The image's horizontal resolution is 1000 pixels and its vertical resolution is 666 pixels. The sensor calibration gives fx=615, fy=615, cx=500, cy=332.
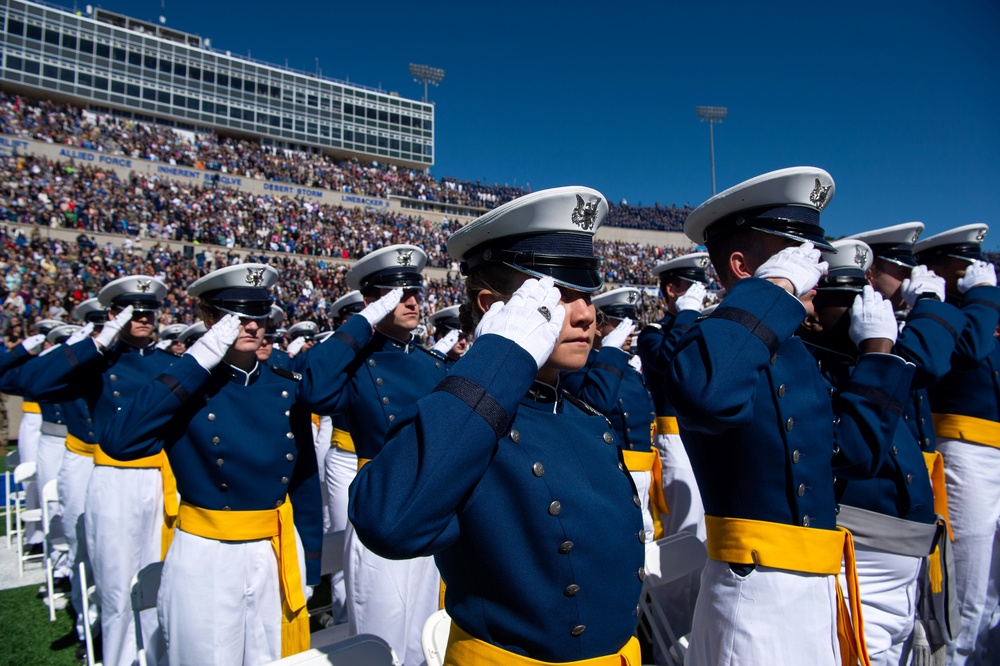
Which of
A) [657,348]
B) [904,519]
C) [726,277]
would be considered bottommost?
[904,519]

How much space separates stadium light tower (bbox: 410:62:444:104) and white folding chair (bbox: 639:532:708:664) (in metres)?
57.2

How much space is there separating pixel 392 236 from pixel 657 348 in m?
32.0

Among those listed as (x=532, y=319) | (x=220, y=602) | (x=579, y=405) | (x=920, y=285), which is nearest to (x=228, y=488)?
(x=220, y=602)

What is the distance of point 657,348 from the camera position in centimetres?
359

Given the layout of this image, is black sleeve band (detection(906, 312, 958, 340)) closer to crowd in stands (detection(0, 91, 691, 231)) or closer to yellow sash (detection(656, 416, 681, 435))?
yellow sash (detection(656, 416, 681, 435))

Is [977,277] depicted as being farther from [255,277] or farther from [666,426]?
[255,277]

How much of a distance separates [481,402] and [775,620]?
55.9 inches

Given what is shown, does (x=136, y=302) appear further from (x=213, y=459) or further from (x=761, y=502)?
(x=761, y=502)

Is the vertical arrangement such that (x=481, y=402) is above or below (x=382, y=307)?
below

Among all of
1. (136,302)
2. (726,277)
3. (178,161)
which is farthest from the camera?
(178,161)

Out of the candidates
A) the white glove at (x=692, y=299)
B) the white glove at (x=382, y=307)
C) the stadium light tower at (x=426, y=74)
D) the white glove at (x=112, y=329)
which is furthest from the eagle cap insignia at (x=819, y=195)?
the stadium light tower at (x=426, y=74)

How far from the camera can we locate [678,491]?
19.3 ft

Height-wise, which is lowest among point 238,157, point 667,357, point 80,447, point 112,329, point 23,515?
point 23,515

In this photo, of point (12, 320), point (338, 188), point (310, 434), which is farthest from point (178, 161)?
point (310, 434)
